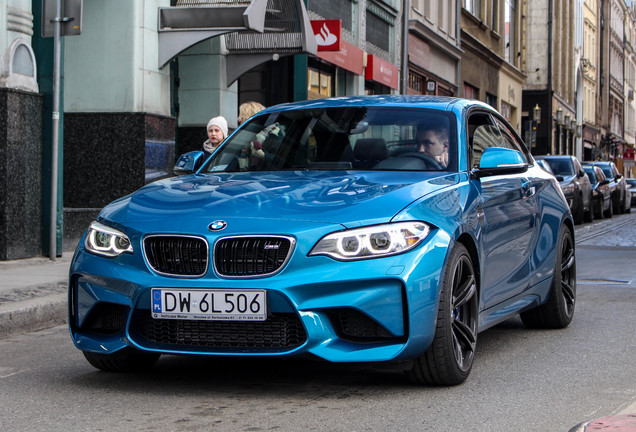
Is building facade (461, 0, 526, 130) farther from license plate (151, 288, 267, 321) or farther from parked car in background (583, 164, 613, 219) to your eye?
license plate (151, 288, 267, 321)

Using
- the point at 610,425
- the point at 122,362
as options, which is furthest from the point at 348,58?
the point at 610,425

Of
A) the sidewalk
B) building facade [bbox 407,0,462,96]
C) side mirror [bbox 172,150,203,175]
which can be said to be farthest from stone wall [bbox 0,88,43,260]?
building facade [bbox 407,0,462,96]

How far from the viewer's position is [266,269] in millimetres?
4996

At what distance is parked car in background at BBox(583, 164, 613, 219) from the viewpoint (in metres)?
30.6

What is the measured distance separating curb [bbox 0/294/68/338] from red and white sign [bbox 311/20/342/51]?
1360 cm

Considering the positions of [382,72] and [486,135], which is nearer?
[486,135]

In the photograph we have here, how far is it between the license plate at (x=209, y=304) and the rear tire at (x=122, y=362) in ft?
2.09

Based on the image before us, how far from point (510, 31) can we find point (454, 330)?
45.7 m

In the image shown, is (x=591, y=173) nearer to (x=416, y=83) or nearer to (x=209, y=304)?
(x=416, y=83)

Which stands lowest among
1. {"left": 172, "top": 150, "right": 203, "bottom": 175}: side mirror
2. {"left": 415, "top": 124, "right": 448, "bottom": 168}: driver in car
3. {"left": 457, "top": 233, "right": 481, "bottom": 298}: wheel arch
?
{"left": 457, "top": 233, "right": 481, "bottom": 298}: wheel arch

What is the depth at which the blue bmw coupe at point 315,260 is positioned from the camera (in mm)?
4977

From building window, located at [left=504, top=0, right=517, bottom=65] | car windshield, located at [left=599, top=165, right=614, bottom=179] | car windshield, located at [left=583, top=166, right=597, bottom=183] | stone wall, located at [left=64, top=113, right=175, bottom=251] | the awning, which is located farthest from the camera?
building window, located at [left=504, top=0, right=517, bottom=65]

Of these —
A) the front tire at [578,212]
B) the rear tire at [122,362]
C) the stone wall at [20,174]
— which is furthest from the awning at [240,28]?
the front tire at [578,212]

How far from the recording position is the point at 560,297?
25.1 ft
